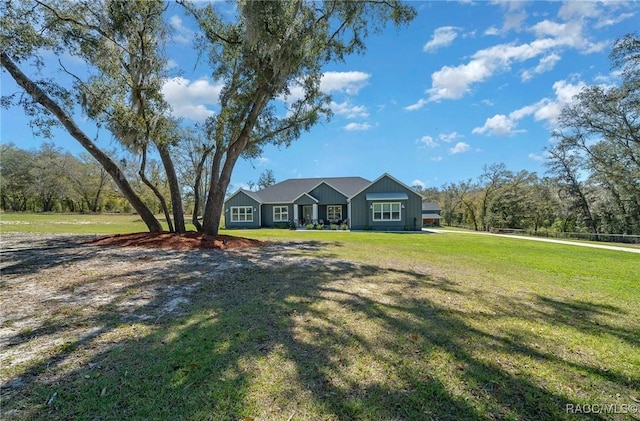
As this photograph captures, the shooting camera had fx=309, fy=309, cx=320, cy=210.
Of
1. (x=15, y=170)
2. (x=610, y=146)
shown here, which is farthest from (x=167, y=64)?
(x=15, y=170)

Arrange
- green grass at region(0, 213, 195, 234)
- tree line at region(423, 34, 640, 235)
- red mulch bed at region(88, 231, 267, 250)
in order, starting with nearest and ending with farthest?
red mulch bed at region(88, 231, 267, 250)
green grass at region(0, 213, 195, 234)
tree line at region(423, 34, 640, 235)

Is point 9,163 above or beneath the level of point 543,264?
above

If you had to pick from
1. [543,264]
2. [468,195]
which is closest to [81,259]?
[543,264]

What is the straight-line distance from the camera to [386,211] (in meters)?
24.3

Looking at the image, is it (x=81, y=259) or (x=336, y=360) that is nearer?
(x=336, y=360)

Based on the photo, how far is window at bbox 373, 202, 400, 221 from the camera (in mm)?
24188

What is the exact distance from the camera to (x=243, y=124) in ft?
36.8

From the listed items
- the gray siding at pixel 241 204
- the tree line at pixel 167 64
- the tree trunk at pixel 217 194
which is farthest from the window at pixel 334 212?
the tree trunk at pixel 217 194

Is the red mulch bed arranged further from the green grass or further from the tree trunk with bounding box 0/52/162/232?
the green grass

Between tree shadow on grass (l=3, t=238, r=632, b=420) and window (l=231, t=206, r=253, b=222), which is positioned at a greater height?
window (l=231, t=206, r=253, b=222)

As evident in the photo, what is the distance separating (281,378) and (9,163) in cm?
6005

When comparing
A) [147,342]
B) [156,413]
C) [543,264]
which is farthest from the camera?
[543,264]

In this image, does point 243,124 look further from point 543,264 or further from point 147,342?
point 543,264

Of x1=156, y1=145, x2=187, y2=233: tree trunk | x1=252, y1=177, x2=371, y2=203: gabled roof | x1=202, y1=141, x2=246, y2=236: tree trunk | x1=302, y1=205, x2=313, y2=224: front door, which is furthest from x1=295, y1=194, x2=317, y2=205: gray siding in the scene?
x1=156, y1=145, x2=187, y2=233: tree trunk
